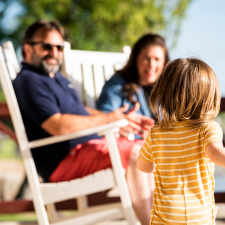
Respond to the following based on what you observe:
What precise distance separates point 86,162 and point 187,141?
77cm

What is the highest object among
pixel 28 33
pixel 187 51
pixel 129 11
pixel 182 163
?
pixel 129 11

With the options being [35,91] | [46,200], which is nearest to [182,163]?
[46,200]

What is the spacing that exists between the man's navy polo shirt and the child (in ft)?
2.66

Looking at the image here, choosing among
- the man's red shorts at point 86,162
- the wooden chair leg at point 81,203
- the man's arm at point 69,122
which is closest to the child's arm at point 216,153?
the man's red shorts at point 86,162

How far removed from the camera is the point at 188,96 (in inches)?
35.8

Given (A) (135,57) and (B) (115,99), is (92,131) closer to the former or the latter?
(B) (115,99)

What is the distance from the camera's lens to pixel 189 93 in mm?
907

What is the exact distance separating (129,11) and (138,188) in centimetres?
595

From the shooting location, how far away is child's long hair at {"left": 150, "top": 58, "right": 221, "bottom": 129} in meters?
0.90

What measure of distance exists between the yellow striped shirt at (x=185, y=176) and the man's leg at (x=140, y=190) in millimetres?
539

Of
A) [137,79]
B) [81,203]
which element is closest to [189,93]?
[137,79]

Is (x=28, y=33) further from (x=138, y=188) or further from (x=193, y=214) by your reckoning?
(x=193, y=214)

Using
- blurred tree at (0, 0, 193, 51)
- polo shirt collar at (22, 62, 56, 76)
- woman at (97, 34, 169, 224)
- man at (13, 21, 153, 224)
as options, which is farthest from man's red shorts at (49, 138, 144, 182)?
blurred tree at (0, 0, 193, 51)

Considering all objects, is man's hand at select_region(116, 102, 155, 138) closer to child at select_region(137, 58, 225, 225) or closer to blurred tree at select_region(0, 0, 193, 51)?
child at select_region(137, 58, 225, 225)
